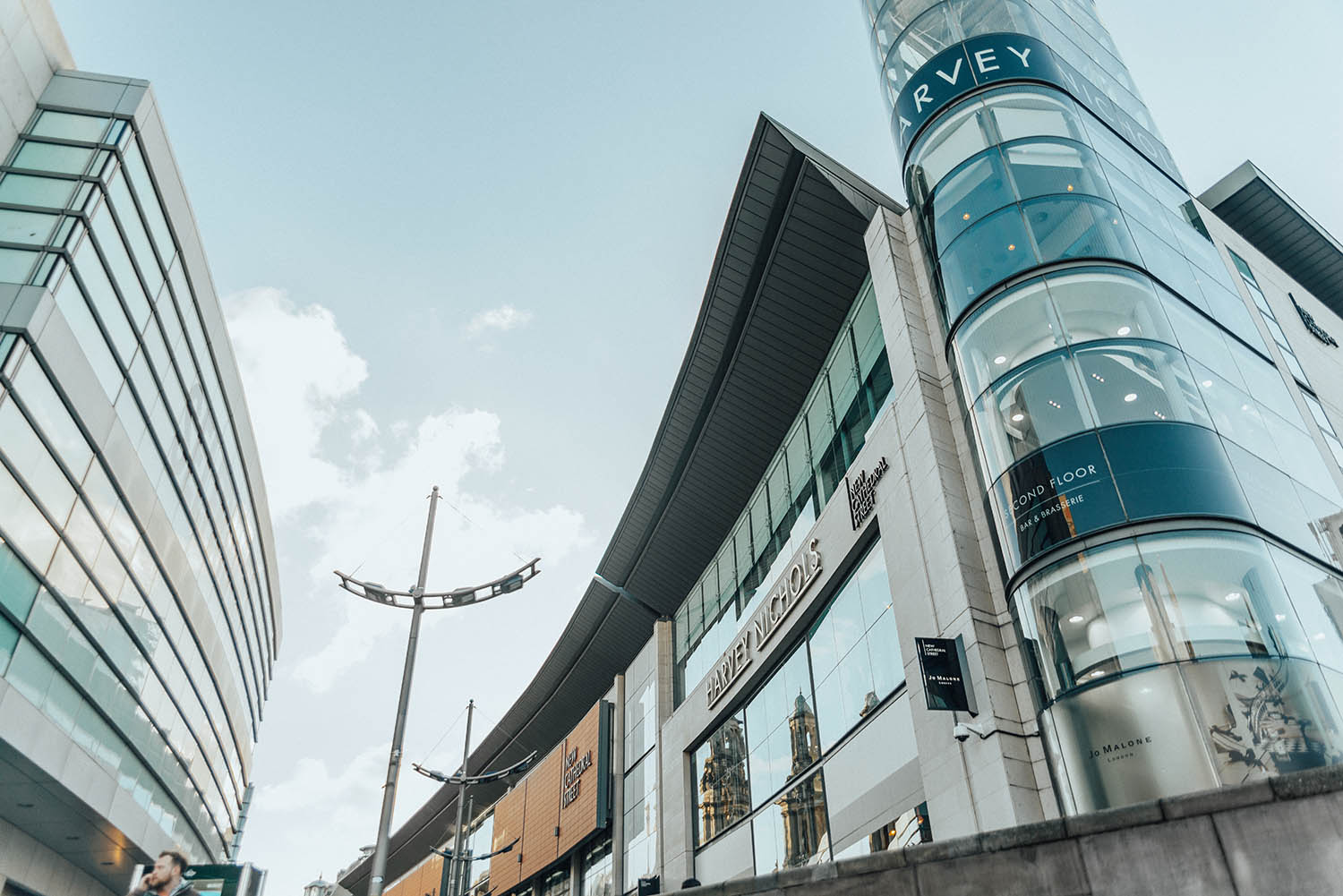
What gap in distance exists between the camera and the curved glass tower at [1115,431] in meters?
11.4

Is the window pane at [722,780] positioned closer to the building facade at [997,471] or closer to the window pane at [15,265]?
the building facade at [997,471]

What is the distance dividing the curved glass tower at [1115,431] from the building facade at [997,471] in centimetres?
5

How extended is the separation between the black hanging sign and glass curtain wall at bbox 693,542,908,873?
9.16 feet

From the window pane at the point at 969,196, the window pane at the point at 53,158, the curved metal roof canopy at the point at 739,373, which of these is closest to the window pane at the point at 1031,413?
the window pane at the point at 969,196

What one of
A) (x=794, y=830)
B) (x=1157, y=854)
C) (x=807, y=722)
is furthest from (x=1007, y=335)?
(x=794, y=830)

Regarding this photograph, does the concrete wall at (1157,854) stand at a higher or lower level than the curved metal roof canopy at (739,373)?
lower

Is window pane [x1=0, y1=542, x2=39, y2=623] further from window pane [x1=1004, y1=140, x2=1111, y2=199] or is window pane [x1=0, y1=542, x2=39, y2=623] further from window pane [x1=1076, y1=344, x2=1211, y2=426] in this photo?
window pane [x1=1004, y1=140, x2=1111, y2=199]

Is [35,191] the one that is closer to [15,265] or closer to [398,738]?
[15,265]

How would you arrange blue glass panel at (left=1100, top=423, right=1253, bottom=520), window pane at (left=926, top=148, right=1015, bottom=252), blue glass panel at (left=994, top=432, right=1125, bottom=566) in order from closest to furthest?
blue glass panel at (left=1100, top=423, right=1253, bottom=520), blue glass panel at (left=994, top=432, right=1125, bottom=566), window pane at (left=926, top=148, right=1015, bottom=252)

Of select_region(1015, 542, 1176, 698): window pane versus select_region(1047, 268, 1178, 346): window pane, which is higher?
select_region(1047, 268, 1178, 346): window pane

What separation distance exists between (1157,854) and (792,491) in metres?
18.5

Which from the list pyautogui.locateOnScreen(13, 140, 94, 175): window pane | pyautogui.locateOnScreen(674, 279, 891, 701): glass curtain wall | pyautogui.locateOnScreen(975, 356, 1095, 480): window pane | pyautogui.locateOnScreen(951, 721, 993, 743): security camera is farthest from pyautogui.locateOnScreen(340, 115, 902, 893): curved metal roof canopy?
pyautogui.locateOnScreen(13, 140, 94, 175): window pane

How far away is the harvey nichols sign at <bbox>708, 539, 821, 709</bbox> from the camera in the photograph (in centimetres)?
2122

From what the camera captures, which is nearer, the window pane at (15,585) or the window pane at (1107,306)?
the window pane at (1107,306)
